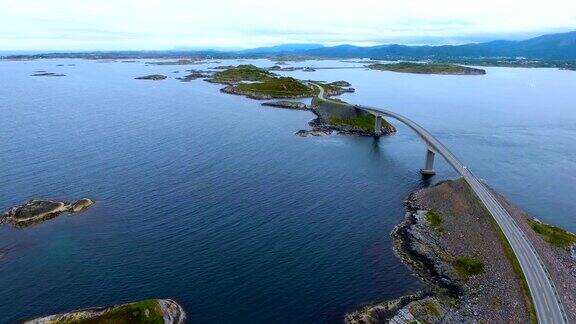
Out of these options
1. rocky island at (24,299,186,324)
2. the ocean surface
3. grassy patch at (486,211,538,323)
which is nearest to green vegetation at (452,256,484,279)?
grassy patch at (486,211,538,323)

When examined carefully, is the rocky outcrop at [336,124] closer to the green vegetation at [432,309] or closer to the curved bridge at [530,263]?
the curved bridge at [530,263]

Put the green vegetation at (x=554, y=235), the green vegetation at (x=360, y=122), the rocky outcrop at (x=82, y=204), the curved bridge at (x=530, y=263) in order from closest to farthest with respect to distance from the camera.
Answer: the curved bridge at (x=530, y=263) < the green vegetation at (x=554, y=235) < the rocky outcrop at (x=82, y=204) < the green vegetation at (x=360, y=122)

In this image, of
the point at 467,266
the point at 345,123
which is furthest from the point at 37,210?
the point at 345,123

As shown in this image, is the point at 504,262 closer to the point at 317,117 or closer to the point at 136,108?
the point at 317,117

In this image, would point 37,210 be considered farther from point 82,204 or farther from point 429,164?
point 429,164

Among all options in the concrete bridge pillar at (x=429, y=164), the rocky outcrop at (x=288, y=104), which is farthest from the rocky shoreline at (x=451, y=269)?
the rocky outcrop at (x=288, y=104)

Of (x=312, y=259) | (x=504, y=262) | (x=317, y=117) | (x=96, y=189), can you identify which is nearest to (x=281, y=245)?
(x=312, y=259)
